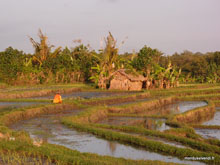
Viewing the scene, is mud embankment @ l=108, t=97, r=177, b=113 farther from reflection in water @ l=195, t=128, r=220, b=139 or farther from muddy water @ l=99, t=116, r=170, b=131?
reflection in water @ l=195, t=128, r=220, b=139

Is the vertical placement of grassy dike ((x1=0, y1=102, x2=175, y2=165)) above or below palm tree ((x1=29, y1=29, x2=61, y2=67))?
below

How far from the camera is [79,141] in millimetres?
7688

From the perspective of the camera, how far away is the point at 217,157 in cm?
592

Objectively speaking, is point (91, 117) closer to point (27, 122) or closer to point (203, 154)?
point (27, 122)

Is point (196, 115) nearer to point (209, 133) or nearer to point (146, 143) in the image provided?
point (209, 133)

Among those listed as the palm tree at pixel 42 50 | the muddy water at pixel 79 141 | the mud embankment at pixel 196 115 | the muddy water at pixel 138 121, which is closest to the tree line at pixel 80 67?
the palm tree at pixel 42 50

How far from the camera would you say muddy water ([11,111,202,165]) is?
6539 millimetres

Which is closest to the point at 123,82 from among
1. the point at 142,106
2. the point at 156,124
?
the point at 142,106

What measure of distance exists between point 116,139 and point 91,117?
124 inches

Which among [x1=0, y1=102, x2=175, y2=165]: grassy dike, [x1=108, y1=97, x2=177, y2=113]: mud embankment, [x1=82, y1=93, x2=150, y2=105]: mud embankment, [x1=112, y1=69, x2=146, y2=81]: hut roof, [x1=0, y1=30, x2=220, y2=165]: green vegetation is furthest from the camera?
[x1=112, y1=69, x2=146, y2=81]: hut roof

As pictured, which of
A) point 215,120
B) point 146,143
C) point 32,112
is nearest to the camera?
point 146,143

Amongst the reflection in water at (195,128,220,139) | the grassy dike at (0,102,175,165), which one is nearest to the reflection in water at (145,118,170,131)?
the reflection in water at (195,128,220,139)

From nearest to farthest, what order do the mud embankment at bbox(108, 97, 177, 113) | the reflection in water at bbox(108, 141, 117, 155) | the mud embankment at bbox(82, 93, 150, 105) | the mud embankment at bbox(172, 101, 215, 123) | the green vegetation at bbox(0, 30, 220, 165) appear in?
the green vegetation at bbox(0, 30, 220, 165), the reflection in water at bbox(108, 141, 117, 155), the mud embankment at bbox(172, 101, 215, 123), the mud embankment at bbox(108, 97, 177, 113), the mud embankment at bbox(82, 93, 150, 105)

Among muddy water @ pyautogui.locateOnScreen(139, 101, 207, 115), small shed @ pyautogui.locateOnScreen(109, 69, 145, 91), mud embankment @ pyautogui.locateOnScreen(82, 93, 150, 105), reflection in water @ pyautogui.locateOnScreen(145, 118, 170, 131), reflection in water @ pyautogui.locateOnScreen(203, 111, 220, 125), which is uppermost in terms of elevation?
small shed @ pyautogui.locateOnScreen(109, 69, 145, 91)
